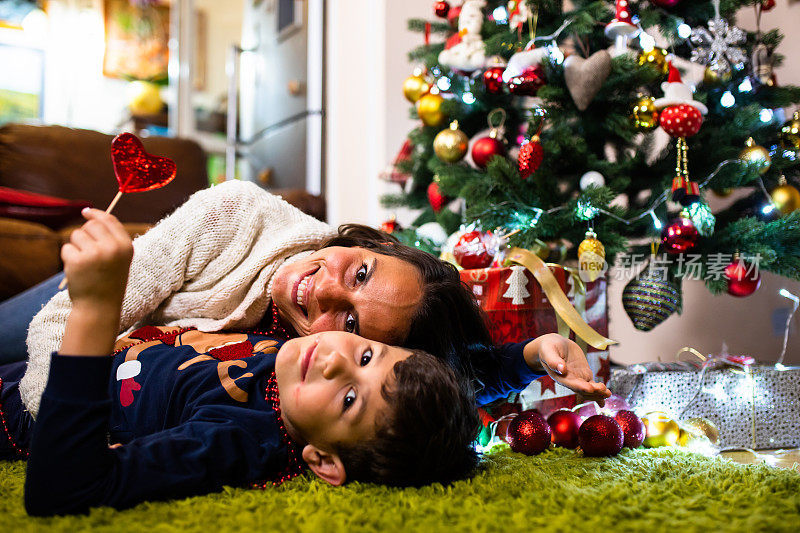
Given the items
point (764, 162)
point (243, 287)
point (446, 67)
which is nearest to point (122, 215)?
point (243, 287)

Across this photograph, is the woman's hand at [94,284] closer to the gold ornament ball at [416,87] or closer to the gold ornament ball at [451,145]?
the gold ornament ball at [451,145]

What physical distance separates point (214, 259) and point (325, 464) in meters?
0.55

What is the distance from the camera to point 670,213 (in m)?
1.46

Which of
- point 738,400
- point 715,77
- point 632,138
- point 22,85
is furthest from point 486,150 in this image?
point 22,85

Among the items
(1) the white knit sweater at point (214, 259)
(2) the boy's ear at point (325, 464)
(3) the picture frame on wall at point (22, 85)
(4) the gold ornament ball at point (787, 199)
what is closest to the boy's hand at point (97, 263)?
(2) the boy's ear at point (325, 464)

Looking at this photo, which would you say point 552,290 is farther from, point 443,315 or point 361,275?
point 361,275

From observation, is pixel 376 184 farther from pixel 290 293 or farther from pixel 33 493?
pixel 33 493

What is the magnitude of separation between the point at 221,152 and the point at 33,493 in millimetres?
3948

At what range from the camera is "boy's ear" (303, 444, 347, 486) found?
0.77 m

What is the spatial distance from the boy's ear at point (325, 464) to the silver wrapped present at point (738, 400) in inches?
27.1

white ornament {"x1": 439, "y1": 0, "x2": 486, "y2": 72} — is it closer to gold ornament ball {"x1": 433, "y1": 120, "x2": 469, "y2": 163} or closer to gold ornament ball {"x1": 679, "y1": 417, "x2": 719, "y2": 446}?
gold ornament ball {"x1": 433, "y1": 120, "x2": 469, "y2": 163}

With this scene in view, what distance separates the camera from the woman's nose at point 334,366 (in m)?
0.74

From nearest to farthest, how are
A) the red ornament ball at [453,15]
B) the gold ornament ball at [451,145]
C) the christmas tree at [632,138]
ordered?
1. the christmas tree at [632,138]
2. the gold ornament ball at [451,145]
3. the red ornament ball at [453,15]

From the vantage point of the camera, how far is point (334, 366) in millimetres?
744
